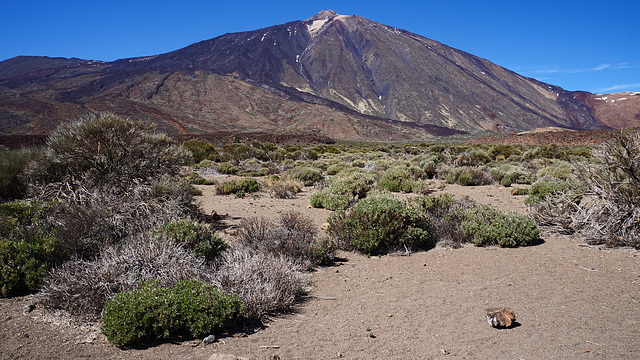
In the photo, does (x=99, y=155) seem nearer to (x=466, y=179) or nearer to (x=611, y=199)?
(x=611, y=199)

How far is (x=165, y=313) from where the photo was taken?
314cm

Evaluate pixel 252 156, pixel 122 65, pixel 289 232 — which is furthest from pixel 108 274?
pixel 122 65

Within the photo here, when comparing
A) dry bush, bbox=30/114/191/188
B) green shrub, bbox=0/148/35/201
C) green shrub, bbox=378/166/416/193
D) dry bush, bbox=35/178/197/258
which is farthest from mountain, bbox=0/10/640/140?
dry bush, bbox=35/178/197/258

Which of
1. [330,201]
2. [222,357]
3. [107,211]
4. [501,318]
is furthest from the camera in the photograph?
[330,201]

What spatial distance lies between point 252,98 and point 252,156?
82.4 meters

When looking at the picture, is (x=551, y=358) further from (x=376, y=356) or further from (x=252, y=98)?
(x=252, y=98)

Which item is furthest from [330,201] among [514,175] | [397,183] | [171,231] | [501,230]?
[514,175]

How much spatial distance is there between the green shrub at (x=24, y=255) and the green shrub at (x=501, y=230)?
5921 mm

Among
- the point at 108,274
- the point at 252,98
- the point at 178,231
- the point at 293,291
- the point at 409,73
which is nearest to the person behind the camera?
the point at 108,274

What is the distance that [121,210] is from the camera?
5.34m

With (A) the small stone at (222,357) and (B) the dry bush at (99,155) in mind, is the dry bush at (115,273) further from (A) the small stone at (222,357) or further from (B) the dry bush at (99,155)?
(B) the dry bush at (99,155)

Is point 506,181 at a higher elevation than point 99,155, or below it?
below

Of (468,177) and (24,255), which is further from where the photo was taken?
(468,177)

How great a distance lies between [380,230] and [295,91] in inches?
4930
